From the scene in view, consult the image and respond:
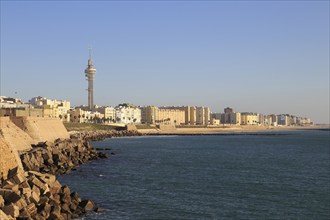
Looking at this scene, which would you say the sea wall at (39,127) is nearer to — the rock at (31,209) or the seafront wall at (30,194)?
the seafront wall at (30,194)

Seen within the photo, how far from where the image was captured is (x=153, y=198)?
26359 mm

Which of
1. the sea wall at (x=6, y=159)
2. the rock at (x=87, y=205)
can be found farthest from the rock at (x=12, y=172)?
the rock at (x=87, y=205)

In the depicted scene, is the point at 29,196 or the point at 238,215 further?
the point at 238,215

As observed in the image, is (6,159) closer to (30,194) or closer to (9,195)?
(30,194)

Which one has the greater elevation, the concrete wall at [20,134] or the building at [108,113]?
the building at [108,113]

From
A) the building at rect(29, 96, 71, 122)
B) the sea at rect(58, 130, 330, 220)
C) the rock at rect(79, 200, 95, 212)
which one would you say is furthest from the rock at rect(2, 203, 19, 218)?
the building at rect(29, 96, 71, 122)

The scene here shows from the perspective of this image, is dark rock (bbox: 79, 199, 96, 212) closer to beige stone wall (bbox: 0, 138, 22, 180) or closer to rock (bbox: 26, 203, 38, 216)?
rock (bbox: 26, 203, 38, 216)

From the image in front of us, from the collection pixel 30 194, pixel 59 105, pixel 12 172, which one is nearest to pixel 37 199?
pixel 30 194

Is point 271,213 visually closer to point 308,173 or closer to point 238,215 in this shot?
point 238,215

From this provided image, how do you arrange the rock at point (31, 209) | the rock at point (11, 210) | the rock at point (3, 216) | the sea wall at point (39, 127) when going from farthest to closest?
1. the sea wall at point (39, 127)
2. the rock at point (31, 209)
3. the rock at point (11, 210)
4. the rock at point (3, 216)

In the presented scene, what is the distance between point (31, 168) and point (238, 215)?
1776 cm

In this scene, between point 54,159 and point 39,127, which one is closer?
point 54,159

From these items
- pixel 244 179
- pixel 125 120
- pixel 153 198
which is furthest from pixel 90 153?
pixel 125 120

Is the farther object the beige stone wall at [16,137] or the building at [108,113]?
the building at [108,113]
